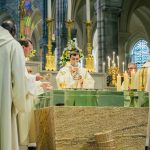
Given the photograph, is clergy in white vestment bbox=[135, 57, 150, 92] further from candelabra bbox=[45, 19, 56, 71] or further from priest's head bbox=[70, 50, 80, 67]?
candelabra bbox=[45, 19, 56, 71]

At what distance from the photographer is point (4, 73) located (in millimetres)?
3615

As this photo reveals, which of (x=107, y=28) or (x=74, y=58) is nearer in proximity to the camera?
(x=74, y=58)

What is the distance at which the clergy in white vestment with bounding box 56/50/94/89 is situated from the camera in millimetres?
7207

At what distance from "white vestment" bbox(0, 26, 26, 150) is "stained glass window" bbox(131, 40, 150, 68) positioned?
1068 inches

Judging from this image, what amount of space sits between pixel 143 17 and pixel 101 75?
2035 cm

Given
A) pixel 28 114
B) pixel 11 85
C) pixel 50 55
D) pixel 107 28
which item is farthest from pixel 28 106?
pixel 107 28

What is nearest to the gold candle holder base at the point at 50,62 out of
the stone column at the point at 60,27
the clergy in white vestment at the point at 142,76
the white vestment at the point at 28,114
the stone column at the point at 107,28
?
the clergy in white vestment at the point at 142,76

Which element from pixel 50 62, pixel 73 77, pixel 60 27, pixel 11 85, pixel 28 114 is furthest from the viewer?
pixel 60 27

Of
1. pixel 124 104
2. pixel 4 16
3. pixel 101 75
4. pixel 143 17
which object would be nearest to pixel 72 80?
pixel 101 75

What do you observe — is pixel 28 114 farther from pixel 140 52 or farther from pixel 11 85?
pixel 140 52

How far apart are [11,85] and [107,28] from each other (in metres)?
14.4

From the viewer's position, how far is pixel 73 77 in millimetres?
7324

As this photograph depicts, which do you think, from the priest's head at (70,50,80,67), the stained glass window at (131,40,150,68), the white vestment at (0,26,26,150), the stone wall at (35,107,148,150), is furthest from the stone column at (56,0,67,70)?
the white vestment at (0,26,26,150)

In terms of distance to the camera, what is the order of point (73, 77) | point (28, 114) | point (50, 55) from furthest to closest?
point (50, 55) → point (73, 77) → point (28, 114)
